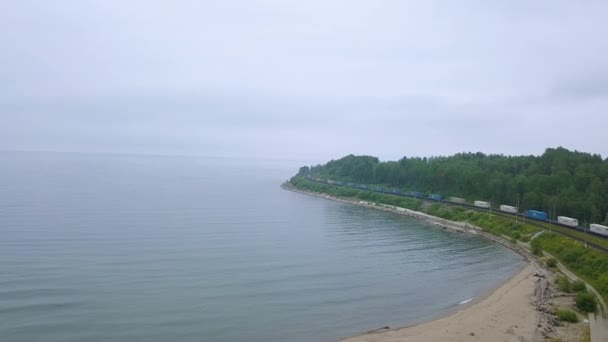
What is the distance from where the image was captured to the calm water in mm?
25125

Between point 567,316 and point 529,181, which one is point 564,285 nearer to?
point 567,316

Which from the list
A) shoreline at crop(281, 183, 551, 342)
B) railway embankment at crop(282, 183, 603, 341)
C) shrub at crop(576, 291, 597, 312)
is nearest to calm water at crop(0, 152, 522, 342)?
shoreline at crop(281, 183, 551, 342)

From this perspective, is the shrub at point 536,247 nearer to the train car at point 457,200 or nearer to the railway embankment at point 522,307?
the railway embankment at point 522,307

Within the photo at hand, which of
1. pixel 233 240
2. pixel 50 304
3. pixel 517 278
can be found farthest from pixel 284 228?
pixel 50 304

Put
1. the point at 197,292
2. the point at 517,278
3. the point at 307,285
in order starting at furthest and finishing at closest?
the point at 517,278, the point at 307,285, the point at 197,292

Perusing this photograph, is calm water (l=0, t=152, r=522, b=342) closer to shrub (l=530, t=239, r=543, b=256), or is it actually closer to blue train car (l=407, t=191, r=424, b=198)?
shrub (l=530, t=239, r=543, b=256)

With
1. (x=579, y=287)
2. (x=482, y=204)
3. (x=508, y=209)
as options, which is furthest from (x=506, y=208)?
(x=579, y=287)

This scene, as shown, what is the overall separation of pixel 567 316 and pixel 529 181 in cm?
5200

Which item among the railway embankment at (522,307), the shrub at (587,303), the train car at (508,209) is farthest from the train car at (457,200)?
the shrub at (587,303)

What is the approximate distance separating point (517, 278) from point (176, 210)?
5485cm

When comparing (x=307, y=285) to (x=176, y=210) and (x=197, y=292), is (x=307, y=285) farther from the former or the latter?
(x=176, y=210)

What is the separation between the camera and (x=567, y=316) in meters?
25.9

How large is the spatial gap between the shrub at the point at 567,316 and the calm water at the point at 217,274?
23.2ft

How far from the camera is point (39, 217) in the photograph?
189ft
